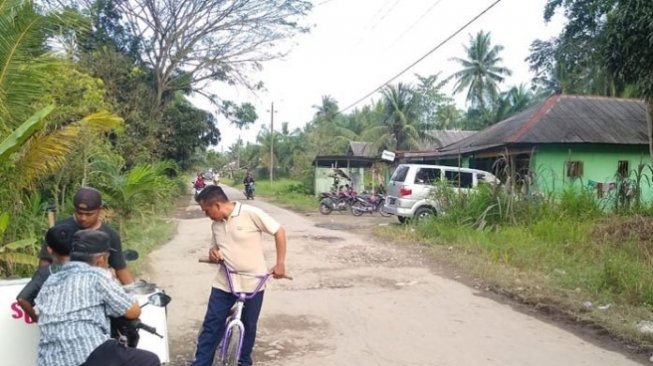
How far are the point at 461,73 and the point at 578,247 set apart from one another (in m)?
38.6

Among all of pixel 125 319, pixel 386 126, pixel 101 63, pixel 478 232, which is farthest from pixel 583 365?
pixel 386 126

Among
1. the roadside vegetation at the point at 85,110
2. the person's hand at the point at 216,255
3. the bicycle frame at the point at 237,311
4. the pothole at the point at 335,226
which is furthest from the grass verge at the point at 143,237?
the bicycle frame at the point at 237,311

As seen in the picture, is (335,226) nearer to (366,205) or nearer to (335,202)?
(366,205)

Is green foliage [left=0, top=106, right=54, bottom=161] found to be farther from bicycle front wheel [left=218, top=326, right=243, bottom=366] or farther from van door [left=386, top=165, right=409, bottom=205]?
van door [left=386, top=165, right=409, bottom=205]

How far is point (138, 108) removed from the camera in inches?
815

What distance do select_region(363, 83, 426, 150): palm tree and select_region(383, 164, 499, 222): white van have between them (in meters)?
18.7

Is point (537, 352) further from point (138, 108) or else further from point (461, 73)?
point (461, 73)

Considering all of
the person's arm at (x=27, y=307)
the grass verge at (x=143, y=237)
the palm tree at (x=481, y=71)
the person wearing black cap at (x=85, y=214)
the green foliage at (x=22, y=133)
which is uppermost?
the palm tree at (x=481, y=71)

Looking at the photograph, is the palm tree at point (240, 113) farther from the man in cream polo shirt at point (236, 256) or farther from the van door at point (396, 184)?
the man in cream polo shirt at point (236, 256)

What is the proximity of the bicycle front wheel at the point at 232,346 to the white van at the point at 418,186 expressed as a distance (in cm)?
1121

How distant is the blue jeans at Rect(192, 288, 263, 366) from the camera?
A: 4109 mm

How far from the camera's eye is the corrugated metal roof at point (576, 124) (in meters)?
19.6

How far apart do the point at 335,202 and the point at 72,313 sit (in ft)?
59.5

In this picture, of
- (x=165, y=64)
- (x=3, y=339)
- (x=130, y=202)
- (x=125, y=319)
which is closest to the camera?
(x=125, y=319)
